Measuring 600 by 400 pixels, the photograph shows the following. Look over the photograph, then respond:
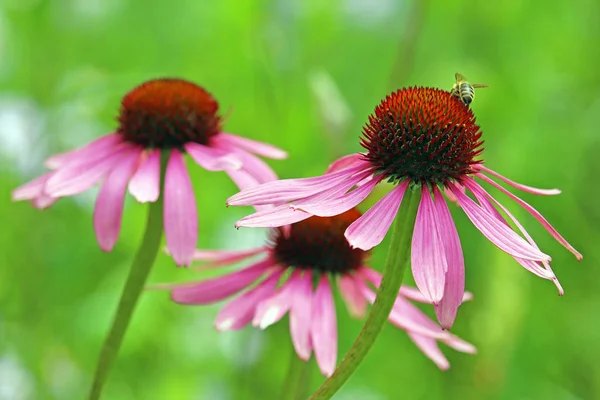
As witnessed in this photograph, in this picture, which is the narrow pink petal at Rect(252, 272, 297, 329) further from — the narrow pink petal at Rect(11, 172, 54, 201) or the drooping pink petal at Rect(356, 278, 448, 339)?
the narrow pink petal at Rect(11, 172, 54, 201)

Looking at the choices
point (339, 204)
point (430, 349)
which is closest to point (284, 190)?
point (339, 204)

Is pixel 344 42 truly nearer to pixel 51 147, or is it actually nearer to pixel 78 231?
pixel 78 231

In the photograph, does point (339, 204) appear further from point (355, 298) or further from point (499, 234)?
point (355, 298)

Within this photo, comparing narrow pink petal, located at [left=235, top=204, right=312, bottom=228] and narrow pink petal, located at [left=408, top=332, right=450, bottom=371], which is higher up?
narrow pink petal, located at [left=235, top=204, right=312, bottom=228]

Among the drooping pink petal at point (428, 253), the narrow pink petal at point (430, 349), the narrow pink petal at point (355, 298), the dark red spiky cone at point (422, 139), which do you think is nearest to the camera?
the drooping pink petal at point (428, 253)

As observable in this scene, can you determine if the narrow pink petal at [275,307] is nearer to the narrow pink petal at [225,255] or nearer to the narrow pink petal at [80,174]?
the narrow pink petal at [225,255]

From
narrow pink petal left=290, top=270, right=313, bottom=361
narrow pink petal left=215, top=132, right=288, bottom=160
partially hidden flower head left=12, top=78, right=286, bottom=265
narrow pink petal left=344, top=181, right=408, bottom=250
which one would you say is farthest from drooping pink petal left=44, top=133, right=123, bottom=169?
narrow pink petal left=344, top=181, right=408, bottom=250

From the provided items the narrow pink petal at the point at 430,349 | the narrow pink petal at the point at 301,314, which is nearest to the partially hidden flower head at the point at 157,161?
the narrow pink petal at the point at 301,314
